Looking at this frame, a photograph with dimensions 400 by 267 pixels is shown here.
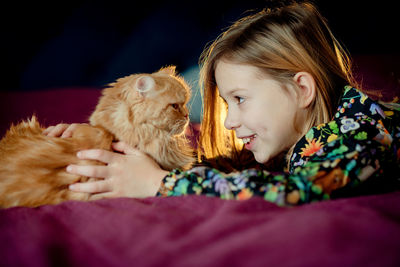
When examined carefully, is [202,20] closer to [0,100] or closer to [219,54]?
[219,54]

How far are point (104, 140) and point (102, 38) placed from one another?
5.58ft

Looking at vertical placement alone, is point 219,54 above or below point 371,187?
above

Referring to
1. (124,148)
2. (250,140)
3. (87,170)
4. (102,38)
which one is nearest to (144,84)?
(124,148)

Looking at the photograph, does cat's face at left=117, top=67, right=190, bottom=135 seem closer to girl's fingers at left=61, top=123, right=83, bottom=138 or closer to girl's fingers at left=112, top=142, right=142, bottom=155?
girl's fingers at left=112, top=142, right=142, bottom=155

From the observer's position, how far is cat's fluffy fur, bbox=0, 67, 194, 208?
86cm

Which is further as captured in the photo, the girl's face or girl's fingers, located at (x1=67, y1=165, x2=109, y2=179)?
the girl's face

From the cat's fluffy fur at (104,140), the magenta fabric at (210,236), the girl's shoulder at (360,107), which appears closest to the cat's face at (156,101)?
the cat's fluffy fur at (104,140)

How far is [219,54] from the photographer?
1.25m

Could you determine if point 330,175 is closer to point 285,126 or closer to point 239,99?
point 285,126

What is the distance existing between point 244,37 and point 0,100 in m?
1.85

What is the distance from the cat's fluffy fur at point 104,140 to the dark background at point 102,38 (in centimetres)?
128

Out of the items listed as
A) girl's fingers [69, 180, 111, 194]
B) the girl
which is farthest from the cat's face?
girl's fingers [69, 180, 111, 194]

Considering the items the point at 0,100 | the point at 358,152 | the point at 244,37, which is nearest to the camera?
the point at 358,152

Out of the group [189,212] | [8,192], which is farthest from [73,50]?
[189,212]
